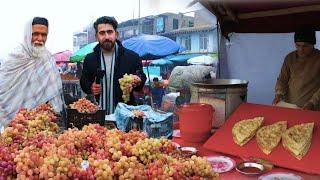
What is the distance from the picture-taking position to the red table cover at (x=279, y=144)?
5.99 ft

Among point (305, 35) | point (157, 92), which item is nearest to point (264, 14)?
point (305, 35)

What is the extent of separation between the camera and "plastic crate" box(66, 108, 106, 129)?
1998 millimetres

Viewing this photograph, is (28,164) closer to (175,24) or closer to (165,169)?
(165,169)

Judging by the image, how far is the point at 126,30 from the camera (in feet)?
54.5

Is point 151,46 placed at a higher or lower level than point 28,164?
higher

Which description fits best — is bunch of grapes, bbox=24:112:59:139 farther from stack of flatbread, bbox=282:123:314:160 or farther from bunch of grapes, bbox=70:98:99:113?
stack of flatbread, bbox=282:123:314:160

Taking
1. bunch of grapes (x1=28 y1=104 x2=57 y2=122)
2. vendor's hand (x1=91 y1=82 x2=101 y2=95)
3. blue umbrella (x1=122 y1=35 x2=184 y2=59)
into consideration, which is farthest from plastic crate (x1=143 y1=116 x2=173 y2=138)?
blue umbrella (x1=122 y1=35 x2=184 y2=59)

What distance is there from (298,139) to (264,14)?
5.22ft

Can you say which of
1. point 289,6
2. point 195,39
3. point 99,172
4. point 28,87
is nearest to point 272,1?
point 289,6

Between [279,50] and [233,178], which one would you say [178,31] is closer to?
[279,50]

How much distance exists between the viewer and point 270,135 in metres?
2.05

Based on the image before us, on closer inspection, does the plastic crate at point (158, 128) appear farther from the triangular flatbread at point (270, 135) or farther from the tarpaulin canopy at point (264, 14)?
the tarpaulin canopy at point (264, 14)

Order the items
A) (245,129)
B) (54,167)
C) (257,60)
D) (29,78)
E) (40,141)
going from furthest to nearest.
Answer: (257,60) < (29,78) < (245,129) < (40,141) < (54,167)

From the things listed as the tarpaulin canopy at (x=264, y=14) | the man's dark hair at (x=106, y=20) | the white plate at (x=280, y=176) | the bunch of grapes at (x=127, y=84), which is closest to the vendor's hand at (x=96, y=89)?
the bunch of grapes at (x=127, y=84)
